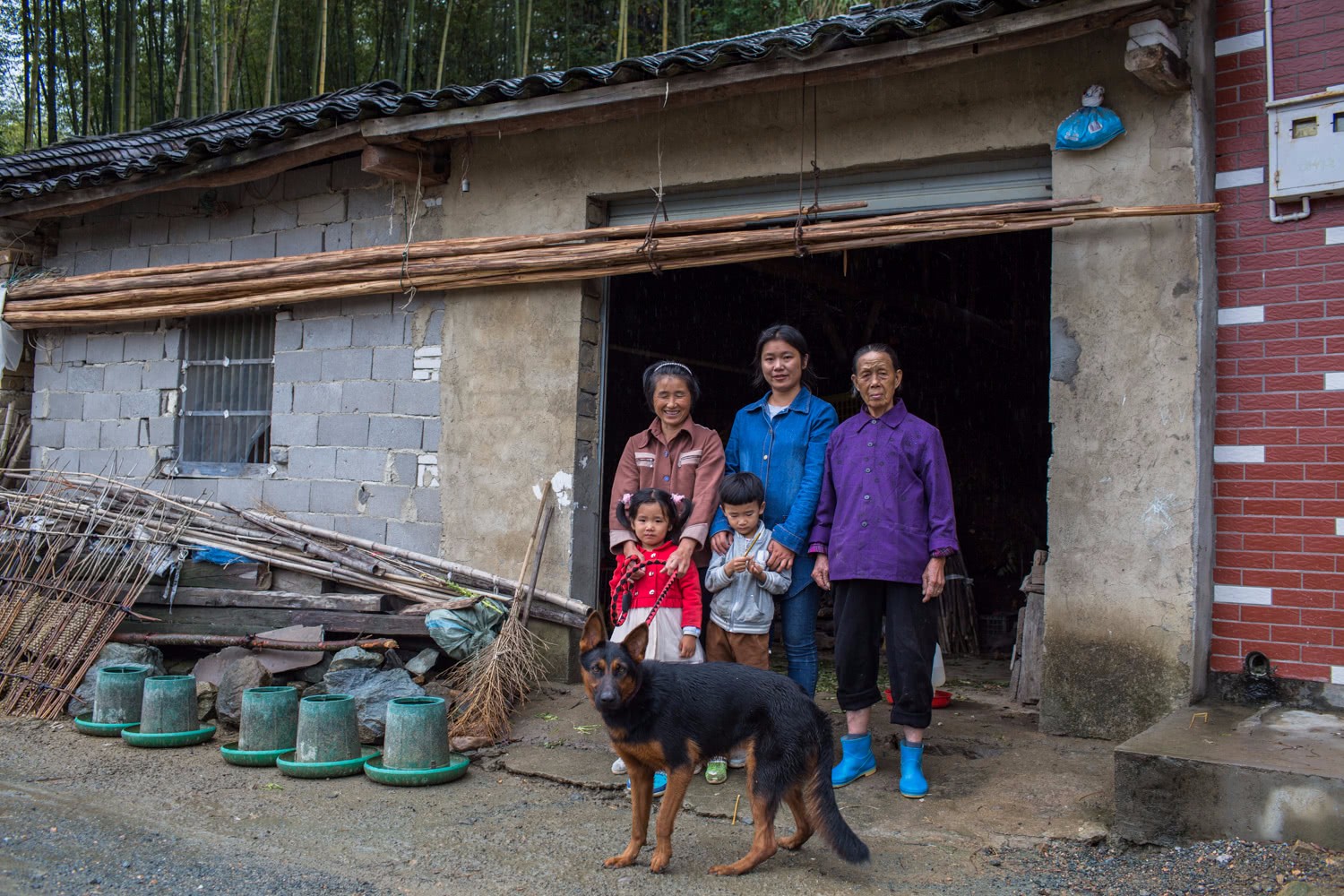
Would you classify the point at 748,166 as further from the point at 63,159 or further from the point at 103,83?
the point at 103,83

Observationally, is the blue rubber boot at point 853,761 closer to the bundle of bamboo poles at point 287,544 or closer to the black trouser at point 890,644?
the black trouser at point 890,644

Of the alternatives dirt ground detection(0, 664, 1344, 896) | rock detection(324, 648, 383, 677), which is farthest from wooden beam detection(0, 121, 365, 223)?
dirt ground detection(0, 664, 1344, 896)

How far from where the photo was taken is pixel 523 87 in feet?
19.5

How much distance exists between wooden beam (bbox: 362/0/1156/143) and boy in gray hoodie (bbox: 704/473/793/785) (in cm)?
212

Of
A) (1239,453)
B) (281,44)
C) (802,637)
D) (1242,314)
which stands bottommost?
(802,637)

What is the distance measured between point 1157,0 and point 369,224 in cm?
Result: 506

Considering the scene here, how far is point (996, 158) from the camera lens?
550 centimetres

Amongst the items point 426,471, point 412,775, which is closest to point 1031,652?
point 412,775

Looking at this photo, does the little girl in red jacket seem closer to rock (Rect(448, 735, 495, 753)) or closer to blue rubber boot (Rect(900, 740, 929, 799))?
blue rubber boot (Rect(900, 740, 929, 799))

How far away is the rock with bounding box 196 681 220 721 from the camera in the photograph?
5.90m

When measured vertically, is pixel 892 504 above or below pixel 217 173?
below

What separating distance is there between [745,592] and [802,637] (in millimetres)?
324

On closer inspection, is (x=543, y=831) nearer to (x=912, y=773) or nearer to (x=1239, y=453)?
(x=912, y=773)

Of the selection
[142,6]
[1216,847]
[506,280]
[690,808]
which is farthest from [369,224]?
[142,6]
